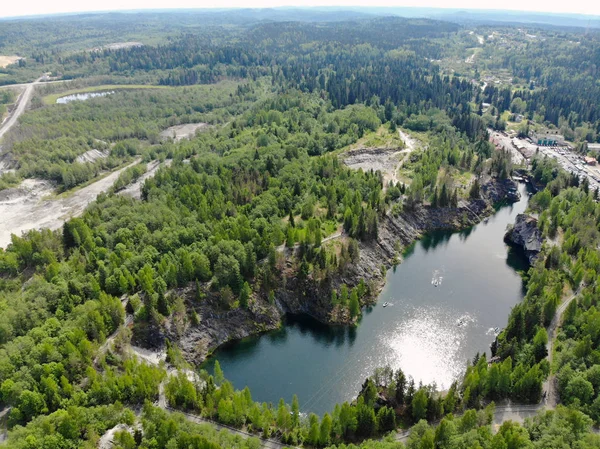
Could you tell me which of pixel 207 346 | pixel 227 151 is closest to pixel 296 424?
pixel 207 346

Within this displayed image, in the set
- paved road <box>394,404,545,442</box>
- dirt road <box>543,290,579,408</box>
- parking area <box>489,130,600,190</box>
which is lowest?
paved road <box>394,404,545,442</box>

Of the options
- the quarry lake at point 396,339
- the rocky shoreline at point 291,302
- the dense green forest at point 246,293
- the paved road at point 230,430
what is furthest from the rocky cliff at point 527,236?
the paved road at point 230,430

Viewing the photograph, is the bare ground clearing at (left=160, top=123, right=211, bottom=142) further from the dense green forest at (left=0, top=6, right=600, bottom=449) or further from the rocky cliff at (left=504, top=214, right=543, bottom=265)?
the rocky cliff at (left=504, top=214, right=543, bottom=265)

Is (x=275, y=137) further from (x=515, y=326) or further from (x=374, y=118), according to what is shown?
(x=515, y=326)

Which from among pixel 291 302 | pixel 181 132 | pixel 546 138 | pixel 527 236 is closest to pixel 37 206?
pixel 181 132

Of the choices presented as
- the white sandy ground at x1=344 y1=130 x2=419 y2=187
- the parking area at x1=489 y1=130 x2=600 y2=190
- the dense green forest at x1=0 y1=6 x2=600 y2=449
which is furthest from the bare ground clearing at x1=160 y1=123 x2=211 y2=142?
the parking area at x1=489 y1=130 x2=600 y2=190

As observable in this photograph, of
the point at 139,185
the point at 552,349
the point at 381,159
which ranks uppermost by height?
the point at 381,159

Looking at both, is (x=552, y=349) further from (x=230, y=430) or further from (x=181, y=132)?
(x=181, y=132)

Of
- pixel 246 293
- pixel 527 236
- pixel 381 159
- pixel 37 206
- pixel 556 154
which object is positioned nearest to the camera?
pixel 246 293
